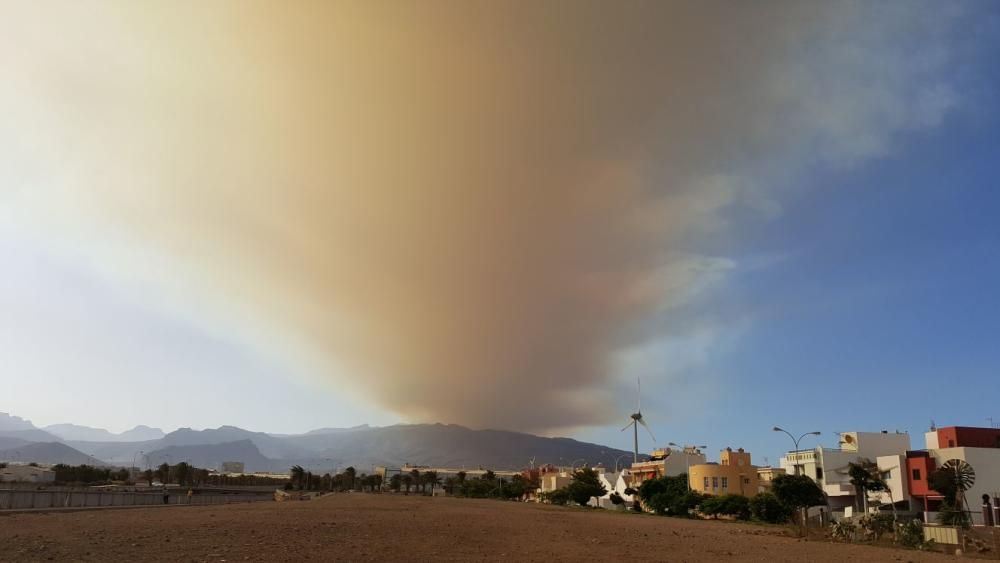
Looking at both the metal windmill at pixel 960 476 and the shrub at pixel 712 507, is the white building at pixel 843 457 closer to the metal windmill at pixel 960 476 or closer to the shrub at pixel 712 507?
the metal windmill at pixel 960 476

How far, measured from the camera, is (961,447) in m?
85.9

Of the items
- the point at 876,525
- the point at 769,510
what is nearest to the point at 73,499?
the point at 876,525

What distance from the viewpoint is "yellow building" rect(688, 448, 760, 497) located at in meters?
98.9

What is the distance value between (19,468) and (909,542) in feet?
774

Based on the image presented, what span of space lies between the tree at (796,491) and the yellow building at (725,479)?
2671cm

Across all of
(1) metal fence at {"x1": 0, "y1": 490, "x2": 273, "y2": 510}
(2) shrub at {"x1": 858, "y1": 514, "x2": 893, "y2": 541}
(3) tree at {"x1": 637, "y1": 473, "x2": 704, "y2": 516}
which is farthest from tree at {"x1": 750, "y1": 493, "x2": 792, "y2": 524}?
(1) metal fence at {"x1": 0, "y1": 490, "x2": 273, "y2": 510}

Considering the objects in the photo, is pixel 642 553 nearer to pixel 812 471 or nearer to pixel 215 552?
pixel 215 552

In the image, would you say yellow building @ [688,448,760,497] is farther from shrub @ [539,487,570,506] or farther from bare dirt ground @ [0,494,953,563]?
bare dirt ground @ [0,494,953,563]

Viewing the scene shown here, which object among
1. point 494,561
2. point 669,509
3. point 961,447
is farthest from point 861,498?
point 494,561

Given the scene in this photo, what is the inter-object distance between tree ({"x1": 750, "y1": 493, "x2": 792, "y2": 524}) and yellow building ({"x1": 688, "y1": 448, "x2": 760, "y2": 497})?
62.9 ft

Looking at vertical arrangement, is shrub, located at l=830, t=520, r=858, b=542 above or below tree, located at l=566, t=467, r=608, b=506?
above

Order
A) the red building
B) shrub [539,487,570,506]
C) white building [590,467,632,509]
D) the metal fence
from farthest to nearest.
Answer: white building [590,467,632,509], shrub [539,487,570,506], the red building, the metal fence

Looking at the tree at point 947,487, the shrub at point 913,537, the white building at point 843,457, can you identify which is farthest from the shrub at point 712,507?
the shrub at point 913,537

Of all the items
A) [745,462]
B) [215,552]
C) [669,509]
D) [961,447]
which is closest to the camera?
[215,552]
